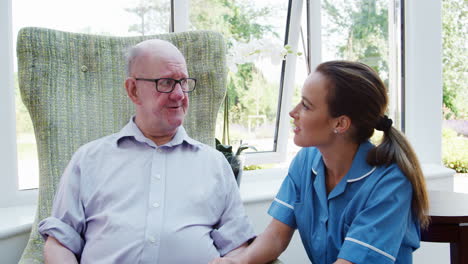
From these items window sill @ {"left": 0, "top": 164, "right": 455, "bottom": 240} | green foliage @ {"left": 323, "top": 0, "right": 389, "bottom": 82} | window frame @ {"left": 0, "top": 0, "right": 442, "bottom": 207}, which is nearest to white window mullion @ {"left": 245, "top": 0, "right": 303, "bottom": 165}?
window frame @ {"left": 0, "top": 0, "right": 442, "bottom": 207}

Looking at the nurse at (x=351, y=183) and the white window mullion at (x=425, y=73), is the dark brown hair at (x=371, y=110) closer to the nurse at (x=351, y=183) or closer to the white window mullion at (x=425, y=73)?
the nurse at (x=351, y=183)

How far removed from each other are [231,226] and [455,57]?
3603mm

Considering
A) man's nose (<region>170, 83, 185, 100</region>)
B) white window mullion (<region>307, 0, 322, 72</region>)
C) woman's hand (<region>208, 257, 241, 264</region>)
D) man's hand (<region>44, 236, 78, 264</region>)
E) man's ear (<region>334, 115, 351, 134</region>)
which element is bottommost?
woman's hand (<region>208, 257, 241, 264</region>)

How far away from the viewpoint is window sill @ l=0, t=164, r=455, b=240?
4.89ft

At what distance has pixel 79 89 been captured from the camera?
60.4 inches

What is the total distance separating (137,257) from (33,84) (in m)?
0.69

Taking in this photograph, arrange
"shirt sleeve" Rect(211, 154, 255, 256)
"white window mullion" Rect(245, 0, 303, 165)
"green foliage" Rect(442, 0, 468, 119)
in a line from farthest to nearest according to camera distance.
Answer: "green foliage" Rect(442, 0, 468, 119) → "white window mullion" Rect(245, 0, 303, 165) → "shirt sleeve" Rect(211, 154, 255, 256)

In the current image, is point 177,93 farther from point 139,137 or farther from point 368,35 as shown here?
point 368,35

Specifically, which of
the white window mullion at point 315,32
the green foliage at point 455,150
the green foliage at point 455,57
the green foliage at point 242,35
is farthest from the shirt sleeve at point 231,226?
the green foliage at point 455,150

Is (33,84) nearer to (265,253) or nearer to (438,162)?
(265,253)

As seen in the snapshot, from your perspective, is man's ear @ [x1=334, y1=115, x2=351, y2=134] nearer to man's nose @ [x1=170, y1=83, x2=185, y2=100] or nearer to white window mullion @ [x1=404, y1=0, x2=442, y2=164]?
man's nose @ [x1=170, y1=83, x2=185, y2=100]

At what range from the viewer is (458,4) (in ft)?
13.0

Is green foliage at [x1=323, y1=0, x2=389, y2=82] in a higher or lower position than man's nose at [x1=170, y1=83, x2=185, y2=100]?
higher

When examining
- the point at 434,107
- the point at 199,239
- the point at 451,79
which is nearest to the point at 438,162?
the point at 434,107
